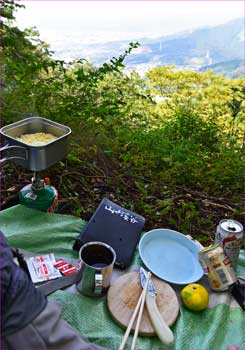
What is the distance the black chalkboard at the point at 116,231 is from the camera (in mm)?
1415

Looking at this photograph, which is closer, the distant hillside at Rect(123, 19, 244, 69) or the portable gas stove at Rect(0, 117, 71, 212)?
the portable gas stove at Rect(0, 117, 71, 212)

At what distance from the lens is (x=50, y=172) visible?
2.08 meters

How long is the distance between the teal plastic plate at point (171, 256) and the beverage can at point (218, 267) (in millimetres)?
101

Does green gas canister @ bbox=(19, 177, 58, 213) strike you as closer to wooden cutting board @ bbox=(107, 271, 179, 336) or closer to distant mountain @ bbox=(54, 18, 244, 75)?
wooden cutting board @ bbox=(107, 271, 179, 336)

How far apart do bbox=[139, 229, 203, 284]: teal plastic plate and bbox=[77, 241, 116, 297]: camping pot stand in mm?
195

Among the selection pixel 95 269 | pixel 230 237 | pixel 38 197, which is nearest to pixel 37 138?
pixel 38 197

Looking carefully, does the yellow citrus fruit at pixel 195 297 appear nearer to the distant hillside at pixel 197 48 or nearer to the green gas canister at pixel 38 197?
the green gas canister at pixel 38 197

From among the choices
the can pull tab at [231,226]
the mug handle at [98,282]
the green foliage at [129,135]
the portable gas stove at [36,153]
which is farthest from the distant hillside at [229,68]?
the mug handle at [98,282]

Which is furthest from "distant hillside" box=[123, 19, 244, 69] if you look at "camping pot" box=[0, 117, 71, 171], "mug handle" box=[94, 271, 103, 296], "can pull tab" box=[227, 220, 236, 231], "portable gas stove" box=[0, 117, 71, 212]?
"mug handle" box=[94, 271, 103, 296]

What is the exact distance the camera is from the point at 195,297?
1204mm

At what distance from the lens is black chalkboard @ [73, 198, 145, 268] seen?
1.42 meters

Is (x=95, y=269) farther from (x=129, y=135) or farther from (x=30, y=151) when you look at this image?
(x=129, y=135)

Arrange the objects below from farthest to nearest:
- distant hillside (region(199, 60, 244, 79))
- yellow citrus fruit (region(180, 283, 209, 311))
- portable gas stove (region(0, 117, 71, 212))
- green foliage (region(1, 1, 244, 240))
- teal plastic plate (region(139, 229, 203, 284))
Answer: distant hillside (region(199, 60, 244, 79)) → green foliage (region(1, 1, 244, 240)) → portable gas stove (region(0, 117, 71, 212)) → teal plastic plate (region(139, 229, 203, 284)) → yellow citrus fruit (region(180, 283, 209, 311))

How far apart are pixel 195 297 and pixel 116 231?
43 cm
